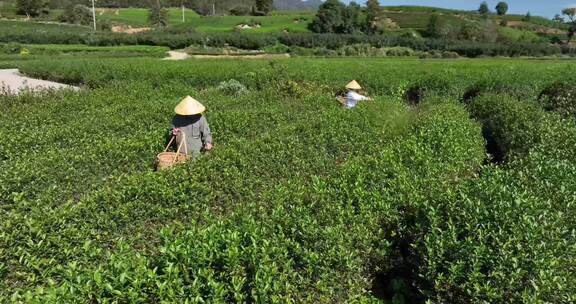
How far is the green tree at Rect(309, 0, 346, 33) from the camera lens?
77.8 metres

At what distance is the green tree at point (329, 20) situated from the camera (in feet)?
255

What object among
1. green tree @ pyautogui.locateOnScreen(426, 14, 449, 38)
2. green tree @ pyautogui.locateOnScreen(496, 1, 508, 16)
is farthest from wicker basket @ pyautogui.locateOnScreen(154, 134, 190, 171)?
green tree @ pyautogui.locateOnScreen(496, 1, 508, 16)

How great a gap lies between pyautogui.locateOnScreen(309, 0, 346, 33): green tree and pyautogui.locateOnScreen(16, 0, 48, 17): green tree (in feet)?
216

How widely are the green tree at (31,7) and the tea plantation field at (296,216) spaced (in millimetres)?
102631

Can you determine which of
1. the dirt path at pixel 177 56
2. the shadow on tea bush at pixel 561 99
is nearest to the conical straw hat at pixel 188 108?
the shadow on tea bush at pixel 561 99

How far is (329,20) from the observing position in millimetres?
78312

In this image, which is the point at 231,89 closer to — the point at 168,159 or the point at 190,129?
the point at 190,129

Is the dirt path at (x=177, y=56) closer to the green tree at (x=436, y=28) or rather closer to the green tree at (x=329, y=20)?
the green tree at (x=329, y=20)

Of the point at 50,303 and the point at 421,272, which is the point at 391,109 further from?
the point at 50,303

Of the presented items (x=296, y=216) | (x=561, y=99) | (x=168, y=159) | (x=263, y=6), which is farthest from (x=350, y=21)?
(x=296, y=216)

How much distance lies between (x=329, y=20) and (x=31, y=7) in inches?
2783

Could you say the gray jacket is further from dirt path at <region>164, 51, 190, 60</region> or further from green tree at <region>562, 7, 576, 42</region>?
green tree at <region>562, 7, 576, 42</region>

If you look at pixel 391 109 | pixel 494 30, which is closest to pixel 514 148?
pixel 391 109

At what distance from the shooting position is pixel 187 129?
26.9 ft
